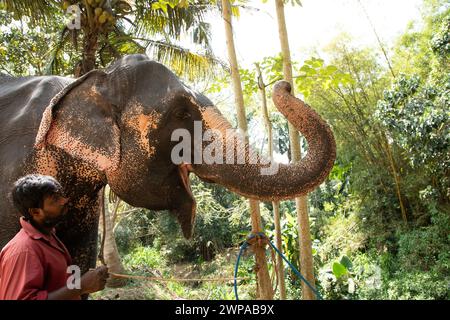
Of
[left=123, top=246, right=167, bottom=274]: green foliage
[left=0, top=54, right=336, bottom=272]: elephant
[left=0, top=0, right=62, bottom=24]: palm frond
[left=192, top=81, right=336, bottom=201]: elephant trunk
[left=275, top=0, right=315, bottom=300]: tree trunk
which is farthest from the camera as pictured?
[left=123, top=246, right=167, bottom=274]: green foliage

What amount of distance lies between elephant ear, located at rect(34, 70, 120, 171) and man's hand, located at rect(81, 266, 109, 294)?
0.57 meters

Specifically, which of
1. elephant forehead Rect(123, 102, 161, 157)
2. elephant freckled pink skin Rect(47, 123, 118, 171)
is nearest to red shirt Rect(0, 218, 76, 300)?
elephant freckled pink skin Rect(47, 123, 118, 171)

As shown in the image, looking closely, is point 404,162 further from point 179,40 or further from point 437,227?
point 179,40

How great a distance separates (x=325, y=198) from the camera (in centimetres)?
1844

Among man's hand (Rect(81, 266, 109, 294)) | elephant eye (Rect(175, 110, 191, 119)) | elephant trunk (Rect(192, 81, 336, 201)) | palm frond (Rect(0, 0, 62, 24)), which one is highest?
palm frond (Rect(0, 0, 62, 24))

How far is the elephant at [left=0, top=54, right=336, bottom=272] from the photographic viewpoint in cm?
207

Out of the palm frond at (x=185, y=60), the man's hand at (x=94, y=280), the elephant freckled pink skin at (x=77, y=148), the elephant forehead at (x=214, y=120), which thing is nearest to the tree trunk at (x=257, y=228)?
the elephant forehead at (x=214, y=120)

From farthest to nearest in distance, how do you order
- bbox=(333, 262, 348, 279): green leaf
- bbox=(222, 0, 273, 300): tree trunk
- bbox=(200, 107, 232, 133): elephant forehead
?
bbox=(333, 262, 348, 279): green leaf, bbox=(222, 0, 273, 300): tree trunk, bbox=(200, 107, 232, 133): elephant forehead

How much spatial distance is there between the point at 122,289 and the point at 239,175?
868cm

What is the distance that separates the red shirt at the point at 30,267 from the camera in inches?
58.5

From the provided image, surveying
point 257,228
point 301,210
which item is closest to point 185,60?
point 301,210

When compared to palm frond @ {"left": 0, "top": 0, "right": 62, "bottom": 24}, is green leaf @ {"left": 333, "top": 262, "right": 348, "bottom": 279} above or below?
below

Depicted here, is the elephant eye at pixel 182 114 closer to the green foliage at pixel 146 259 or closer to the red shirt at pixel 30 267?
the red shirt at pixel 30 267

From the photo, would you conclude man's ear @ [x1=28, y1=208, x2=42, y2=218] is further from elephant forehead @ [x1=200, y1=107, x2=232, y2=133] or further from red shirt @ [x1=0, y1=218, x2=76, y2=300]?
elephant forehead @ [x1=200, y1=107, x2=232, y2=133]
